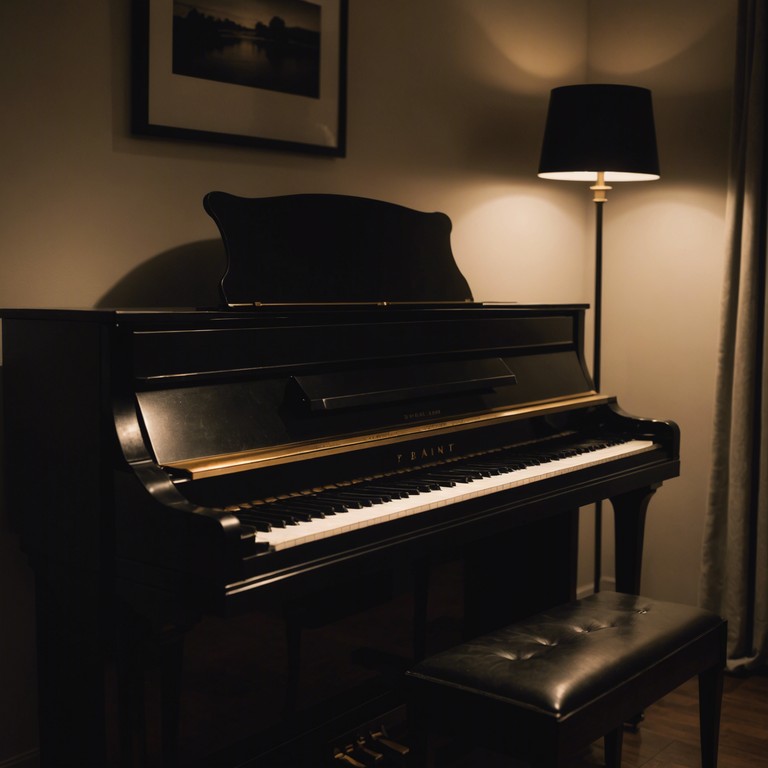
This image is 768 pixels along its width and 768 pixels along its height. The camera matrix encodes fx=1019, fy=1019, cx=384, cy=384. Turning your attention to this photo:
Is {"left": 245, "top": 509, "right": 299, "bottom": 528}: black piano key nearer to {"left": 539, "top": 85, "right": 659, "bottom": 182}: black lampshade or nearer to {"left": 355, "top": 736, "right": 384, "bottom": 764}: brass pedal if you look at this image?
{"left": 355, "top": 736, "right": 384, "bottom": 764}: brass pedal

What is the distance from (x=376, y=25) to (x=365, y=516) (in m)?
1.68

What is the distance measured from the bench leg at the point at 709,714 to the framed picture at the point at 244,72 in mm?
1672

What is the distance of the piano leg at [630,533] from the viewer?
2779 mm

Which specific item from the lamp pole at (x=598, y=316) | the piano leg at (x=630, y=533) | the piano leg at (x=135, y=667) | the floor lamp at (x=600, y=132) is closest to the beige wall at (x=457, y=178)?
the lamp pole at (x=598, y=316)

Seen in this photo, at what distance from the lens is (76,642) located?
1.96m

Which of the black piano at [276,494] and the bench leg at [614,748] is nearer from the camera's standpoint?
the black piano at [276,494]

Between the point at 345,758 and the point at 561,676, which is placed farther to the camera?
the point at 345,758

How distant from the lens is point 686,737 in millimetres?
2812

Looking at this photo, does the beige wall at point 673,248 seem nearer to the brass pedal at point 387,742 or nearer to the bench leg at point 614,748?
the bench leg at point 614,748

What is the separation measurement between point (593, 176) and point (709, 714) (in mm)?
1907

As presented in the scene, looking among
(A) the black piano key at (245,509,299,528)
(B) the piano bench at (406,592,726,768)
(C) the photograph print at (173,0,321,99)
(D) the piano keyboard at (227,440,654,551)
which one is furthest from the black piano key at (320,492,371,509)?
(C) the photograph print at (173,0,321,99)

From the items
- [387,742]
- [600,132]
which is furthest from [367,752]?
[600,132]

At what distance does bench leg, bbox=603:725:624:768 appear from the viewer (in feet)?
8.30

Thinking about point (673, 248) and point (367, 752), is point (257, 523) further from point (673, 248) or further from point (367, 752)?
point (673, 248)
